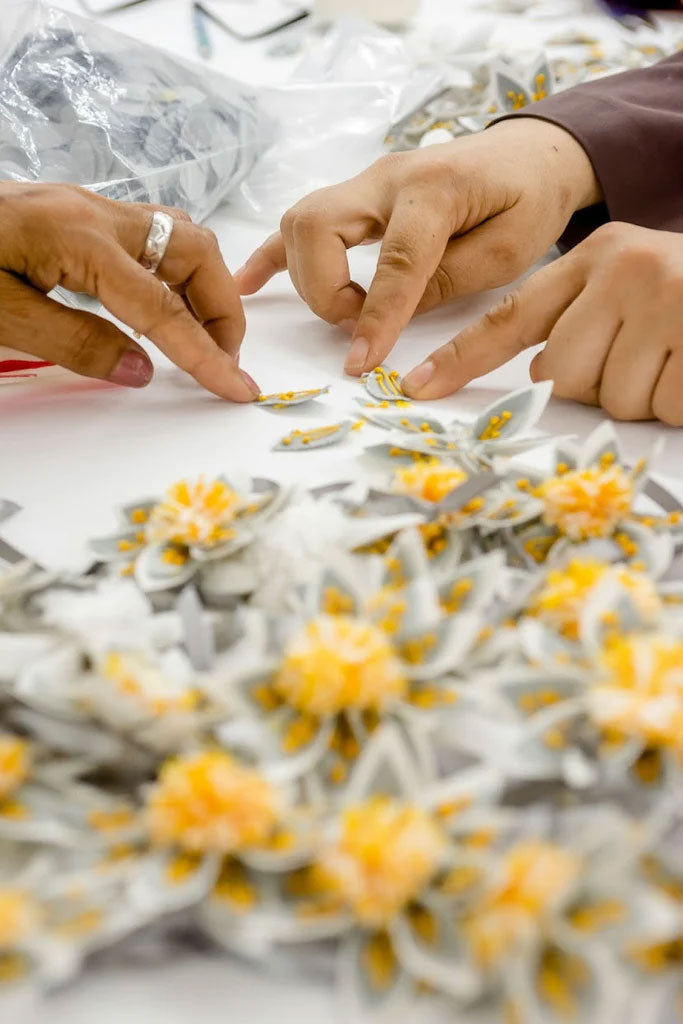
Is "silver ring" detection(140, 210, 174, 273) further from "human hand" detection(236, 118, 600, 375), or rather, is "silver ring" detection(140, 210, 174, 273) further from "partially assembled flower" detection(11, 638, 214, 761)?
"partially assembled flower" detection(11, 638, 214, 761)

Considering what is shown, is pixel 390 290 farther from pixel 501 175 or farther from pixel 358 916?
pixel 358 916

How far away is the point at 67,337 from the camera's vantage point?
604mm

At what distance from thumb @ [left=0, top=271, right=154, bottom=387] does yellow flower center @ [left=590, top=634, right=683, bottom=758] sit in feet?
1.25

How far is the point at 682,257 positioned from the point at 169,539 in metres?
0.36

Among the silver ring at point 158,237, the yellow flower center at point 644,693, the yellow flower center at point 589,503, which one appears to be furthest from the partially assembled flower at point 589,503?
the silver ring at point 158,237

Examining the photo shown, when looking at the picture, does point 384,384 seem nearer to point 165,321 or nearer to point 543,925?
Result: point 165,321

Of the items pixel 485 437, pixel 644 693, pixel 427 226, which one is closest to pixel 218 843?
pixel 644 693

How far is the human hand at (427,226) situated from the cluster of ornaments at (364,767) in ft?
0.97

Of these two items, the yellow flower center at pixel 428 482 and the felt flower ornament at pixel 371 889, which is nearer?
the felt flower ornament at pixel 371 889

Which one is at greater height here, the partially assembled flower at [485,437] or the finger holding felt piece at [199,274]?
the finger holding felt piece at [199,274]

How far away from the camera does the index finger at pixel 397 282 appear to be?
0.68m

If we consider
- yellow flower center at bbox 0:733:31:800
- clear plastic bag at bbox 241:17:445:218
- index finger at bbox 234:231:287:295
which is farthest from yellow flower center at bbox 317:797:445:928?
clear plastic bag at bbox 241:17:445:218

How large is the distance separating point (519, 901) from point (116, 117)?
71 cm

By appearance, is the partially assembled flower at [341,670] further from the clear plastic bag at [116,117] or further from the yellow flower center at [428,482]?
the clear plastic bag at [116,117]
